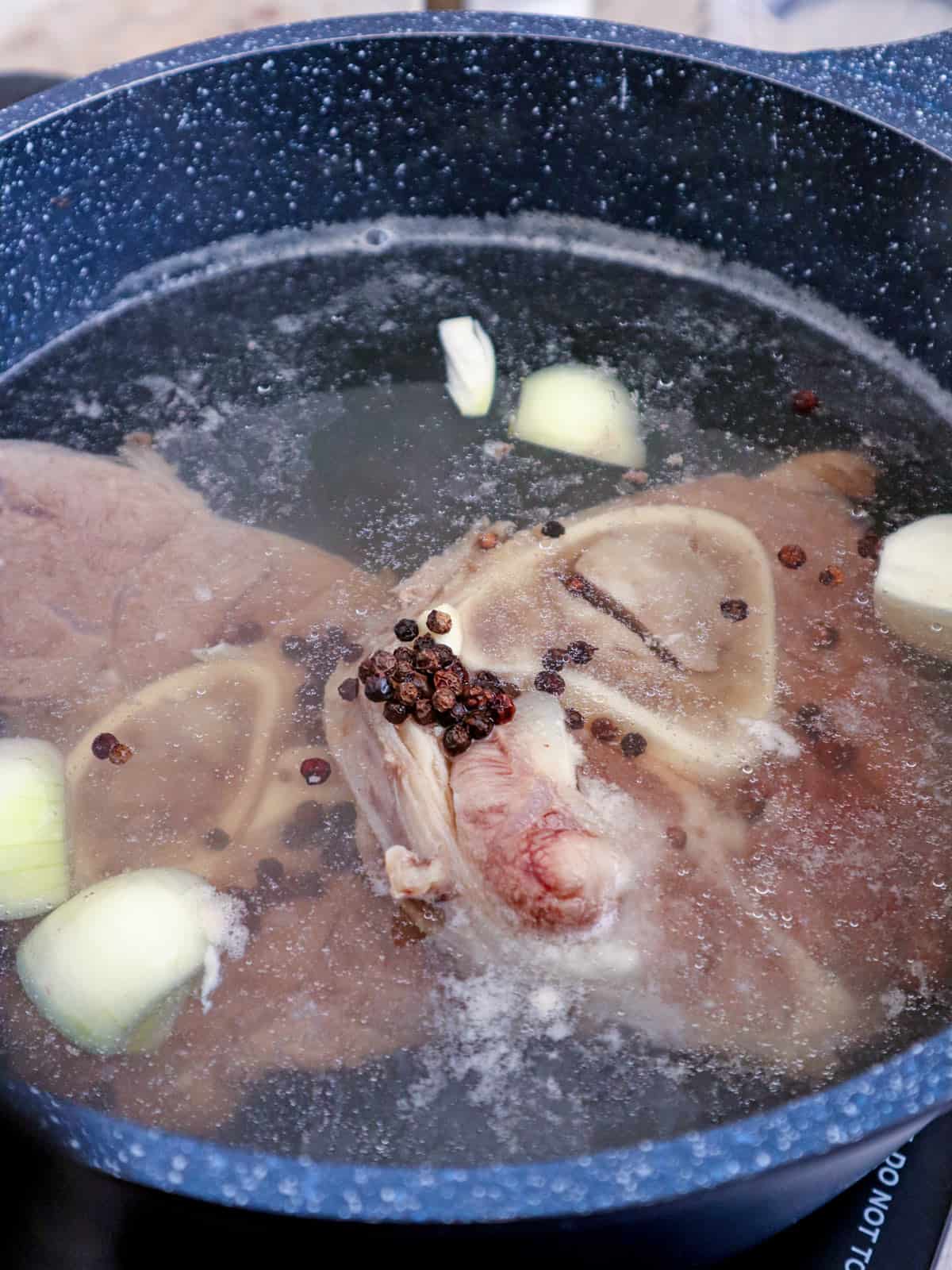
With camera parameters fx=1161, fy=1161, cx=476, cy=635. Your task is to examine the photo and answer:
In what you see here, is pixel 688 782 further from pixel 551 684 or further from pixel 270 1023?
pixel 270 1023

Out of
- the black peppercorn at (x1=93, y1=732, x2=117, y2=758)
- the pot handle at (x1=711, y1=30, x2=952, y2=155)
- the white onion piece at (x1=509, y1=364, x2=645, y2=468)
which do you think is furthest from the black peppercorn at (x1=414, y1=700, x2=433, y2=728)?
the pot handle at (x1=711, y1=30, x2=952, y2=155)

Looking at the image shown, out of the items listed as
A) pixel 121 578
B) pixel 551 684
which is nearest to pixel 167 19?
pixel 121 578

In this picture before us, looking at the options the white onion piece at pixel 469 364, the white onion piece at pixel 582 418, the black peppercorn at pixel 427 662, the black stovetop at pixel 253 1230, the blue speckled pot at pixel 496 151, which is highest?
the blue speckled pot at pixel 496 151

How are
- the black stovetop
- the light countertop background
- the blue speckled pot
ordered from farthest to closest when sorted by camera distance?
the light countertop background
the blue speckled pot
the black stovetop

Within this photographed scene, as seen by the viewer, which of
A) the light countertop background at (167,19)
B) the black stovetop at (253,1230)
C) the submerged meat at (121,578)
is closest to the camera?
the black stovetop at (253,1230)

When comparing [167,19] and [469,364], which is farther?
[167,19]

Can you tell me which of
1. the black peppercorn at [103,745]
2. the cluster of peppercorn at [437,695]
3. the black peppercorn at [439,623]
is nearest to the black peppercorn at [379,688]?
the cluster of peppercorn at [437,695]

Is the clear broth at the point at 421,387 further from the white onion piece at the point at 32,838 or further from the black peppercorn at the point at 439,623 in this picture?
the black peppercorn at the point at 439,623

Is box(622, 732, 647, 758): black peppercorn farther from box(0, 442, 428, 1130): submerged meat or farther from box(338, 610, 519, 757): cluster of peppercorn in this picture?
box(0, 442, 428, 1130): submerged meat
